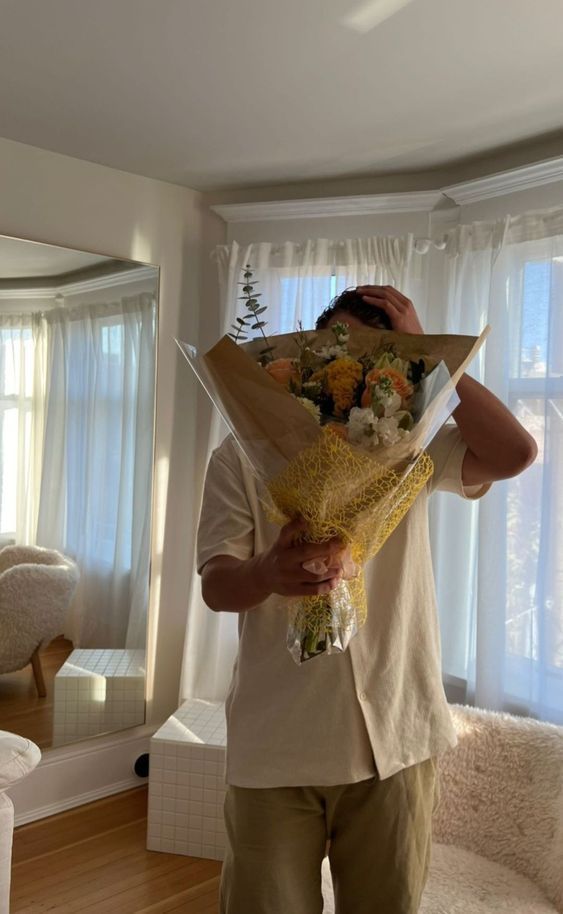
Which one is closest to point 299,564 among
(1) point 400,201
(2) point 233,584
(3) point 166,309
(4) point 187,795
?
(2) point 233,584

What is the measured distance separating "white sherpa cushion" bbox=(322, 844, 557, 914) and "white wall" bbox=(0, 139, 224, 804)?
1.54 meters

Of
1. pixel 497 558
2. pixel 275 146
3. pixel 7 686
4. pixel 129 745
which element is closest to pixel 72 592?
pixel 7 686

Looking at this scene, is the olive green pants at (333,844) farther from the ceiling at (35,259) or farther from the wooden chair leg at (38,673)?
the ceiling at (35,259)

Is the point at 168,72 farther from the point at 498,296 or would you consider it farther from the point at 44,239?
the point at 498,296

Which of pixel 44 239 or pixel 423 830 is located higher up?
pixel 44 239

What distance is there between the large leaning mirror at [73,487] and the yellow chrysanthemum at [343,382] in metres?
2.01

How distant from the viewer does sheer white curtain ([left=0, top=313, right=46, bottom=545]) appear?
294cm

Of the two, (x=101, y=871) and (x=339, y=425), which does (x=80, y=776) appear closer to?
(x=101, y=871)

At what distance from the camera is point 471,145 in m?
2.87

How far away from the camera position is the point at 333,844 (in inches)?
57.3

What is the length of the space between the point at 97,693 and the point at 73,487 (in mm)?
809

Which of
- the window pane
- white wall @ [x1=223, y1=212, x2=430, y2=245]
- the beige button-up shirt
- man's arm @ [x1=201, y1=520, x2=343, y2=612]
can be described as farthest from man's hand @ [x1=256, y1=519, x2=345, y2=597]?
white wall @ [x1=223, y1=212, x2=430, y2=245]

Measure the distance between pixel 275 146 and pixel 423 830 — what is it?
2272mm

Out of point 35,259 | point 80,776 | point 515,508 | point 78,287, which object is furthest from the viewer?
point 80,776
